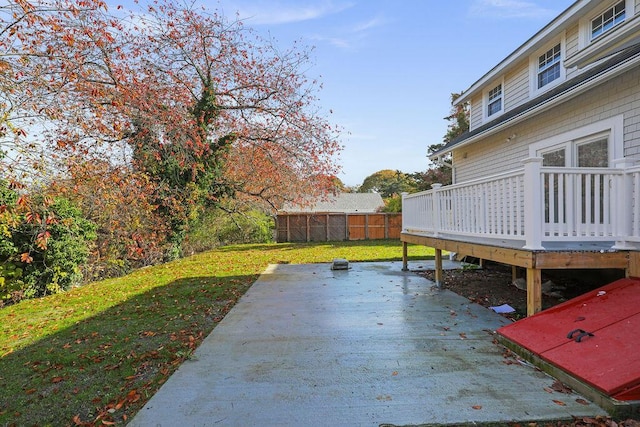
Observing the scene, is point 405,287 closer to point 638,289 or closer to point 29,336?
point 638,289

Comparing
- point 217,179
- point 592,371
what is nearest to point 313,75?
point 217,179

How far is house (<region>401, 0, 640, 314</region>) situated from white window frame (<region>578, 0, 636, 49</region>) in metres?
0.02

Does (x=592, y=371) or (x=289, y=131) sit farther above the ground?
(x=289, y=131)

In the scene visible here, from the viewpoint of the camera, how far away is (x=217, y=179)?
14.2m

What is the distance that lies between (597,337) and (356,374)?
2.17 m

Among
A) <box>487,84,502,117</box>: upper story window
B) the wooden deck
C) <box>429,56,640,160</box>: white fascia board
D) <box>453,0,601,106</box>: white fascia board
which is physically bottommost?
the wooden deck

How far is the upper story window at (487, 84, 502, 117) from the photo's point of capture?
9391mm

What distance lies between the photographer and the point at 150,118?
883cm

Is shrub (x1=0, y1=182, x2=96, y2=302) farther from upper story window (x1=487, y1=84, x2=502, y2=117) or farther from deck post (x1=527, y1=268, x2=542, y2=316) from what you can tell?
upper story window (x1=487, y1=84, x2=502, y2=117)

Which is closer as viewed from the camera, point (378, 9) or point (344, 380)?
point (344, 380)

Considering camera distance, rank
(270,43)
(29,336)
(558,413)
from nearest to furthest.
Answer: (558,413) < (29,336) < (270,43)

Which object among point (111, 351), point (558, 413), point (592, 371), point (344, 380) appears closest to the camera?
point (558, 413)

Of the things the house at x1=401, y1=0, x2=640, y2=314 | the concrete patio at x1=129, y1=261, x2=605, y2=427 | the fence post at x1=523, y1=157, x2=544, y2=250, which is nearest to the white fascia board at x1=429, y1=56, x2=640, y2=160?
the house at x1=401, y1=0, x2=640, y2=314

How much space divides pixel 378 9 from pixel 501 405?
1050 centimetres
